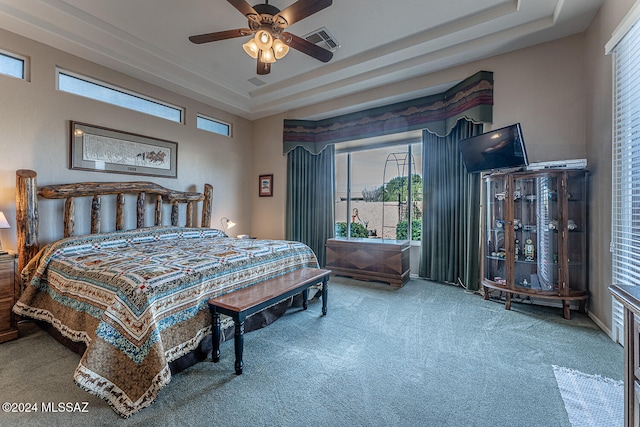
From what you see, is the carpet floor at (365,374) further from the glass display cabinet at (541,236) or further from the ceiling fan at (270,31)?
the ceiling fan at (270,31)

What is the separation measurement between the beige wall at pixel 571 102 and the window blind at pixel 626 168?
0.15 metres

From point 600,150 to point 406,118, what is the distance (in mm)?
2353

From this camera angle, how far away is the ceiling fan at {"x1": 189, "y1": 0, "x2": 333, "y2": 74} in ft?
7.16

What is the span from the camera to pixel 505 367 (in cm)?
201

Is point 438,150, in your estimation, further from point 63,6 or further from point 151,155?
point 63,6

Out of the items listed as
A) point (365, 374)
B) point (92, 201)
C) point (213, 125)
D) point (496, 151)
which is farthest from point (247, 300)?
point (213, 125)

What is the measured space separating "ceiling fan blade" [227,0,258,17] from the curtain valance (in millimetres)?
2795

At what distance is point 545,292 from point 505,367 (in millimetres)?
1374

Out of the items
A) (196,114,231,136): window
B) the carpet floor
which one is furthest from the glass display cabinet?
(196,114,231,136): window

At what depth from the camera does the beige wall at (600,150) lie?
2484 mm

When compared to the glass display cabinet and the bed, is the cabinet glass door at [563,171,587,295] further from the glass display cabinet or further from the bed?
the bed

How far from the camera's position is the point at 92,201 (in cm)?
349

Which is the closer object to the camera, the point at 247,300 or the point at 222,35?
the point at 247,300

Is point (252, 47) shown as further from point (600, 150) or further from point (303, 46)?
point (600, 150)
